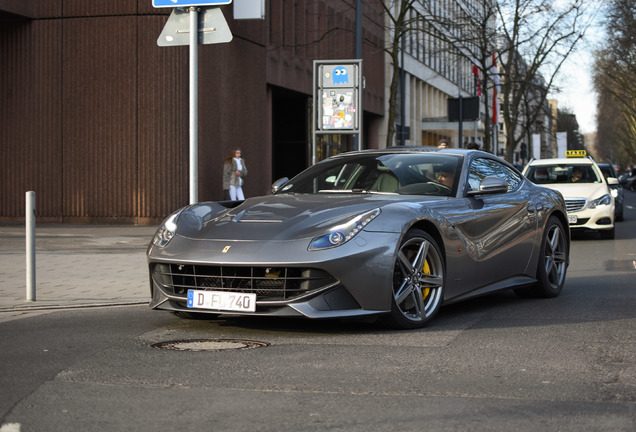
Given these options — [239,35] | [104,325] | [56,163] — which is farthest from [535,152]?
Answer: [104,325]

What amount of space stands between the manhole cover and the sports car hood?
70cm

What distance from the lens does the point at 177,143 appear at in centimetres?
2102

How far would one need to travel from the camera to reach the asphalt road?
13.6 feet

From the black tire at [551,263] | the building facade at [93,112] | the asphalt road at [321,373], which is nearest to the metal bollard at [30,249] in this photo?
the asphalt road at [321,373]

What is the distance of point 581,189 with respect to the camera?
1781 centimetres

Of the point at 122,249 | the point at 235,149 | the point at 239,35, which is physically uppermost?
the point at 239,35

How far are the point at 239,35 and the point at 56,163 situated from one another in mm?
5754

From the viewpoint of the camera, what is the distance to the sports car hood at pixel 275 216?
644 cm

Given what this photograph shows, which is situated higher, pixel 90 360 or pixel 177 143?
pixel 177 143

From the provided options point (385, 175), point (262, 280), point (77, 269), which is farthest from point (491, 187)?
point (77, 269)

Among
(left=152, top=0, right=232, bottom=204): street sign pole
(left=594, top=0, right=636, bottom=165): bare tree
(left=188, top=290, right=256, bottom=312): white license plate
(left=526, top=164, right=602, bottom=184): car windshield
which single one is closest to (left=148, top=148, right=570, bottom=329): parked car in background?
(left=188, top=290, right=256, bottom=312): white license plate

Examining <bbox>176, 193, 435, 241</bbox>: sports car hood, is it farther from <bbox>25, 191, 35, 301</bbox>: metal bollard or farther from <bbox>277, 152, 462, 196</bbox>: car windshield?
<bbox>25, 191, 35, 301</bbox>: metal bollard

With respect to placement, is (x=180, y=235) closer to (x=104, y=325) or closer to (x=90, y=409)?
(x=104, y=325)

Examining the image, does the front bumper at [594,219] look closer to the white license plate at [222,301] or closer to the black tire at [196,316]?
the black tire at [196,316]
